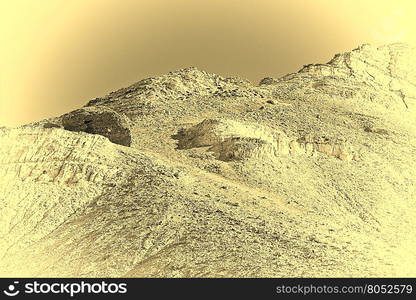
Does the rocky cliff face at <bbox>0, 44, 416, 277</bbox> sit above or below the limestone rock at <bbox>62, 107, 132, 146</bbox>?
below

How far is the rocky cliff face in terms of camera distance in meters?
26.4

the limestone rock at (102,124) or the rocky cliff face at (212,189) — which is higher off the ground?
the limestone rock at (102,124)

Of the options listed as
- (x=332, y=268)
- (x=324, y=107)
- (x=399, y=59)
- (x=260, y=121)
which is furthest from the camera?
(x=399, y=59)

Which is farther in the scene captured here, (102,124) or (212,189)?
(102,124)

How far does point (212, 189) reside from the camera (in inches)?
1236

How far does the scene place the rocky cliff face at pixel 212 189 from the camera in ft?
86.5

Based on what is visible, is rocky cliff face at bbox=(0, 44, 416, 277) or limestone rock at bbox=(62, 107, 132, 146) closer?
rocky cliff face at bbox=(0, 44, 416, 277)

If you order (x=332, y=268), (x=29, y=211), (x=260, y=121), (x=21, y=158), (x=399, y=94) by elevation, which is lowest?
(x=332, y=268)

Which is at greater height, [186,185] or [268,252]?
[186,185]

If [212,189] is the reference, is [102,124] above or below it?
above

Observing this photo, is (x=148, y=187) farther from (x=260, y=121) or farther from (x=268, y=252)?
(x=260, y=121)

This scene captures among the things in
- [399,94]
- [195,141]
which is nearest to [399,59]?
[399,94]

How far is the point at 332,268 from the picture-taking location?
25156mm

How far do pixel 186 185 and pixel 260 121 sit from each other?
1179 cm
